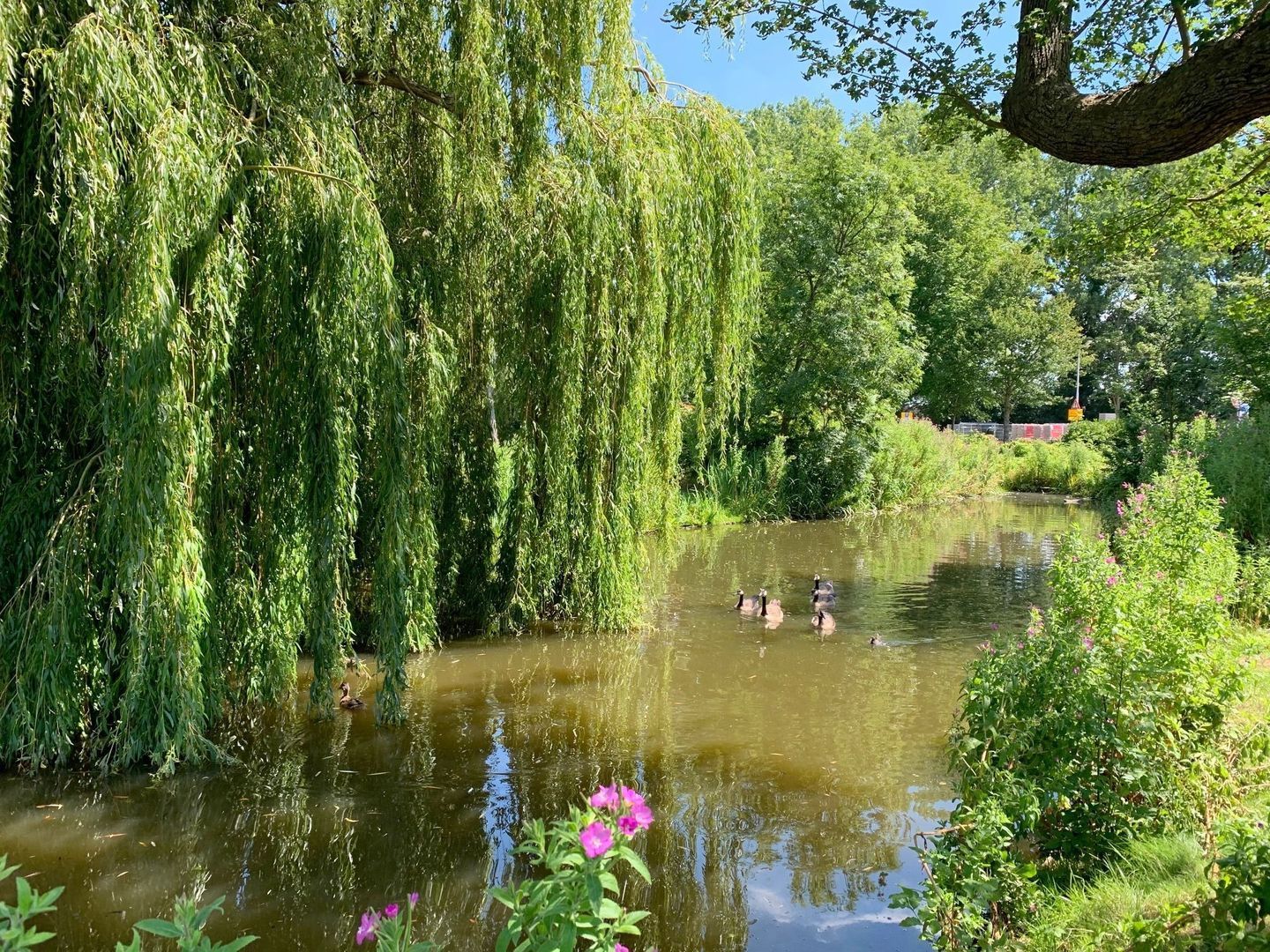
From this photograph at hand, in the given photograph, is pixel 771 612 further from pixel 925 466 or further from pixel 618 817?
pixel 925 466

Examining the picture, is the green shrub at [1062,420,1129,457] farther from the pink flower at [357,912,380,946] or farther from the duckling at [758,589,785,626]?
the pink flower at [357,912,380,946]

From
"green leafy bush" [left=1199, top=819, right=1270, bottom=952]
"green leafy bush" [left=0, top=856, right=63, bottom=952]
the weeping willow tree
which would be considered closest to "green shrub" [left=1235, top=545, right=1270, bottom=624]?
the weeping willow tree

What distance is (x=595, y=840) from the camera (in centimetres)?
202

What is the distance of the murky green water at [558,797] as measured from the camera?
4652mm

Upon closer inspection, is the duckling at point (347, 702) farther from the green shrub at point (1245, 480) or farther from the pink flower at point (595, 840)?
the green shrub at point (1245, 480)

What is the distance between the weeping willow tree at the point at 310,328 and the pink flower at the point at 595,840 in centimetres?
411

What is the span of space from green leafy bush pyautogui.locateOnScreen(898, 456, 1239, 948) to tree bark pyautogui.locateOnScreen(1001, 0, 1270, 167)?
2.23m

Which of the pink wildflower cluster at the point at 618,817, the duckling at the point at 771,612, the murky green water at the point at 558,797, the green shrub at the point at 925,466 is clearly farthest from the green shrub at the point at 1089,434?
the pink wildflower cluster at the point at 618,817

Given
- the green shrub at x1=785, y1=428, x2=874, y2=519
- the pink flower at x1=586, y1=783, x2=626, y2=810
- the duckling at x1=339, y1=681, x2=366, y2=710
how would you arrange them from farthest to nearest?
1. the green shrub at x1=785, y1=428, x2=874, y2=519
2. the duckling at x1=339, y1=681, x2=366, y2=710
3. the pink flower at x1=586, y1=783, x2=626, y2=810

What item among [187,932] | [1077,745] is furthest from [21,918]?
[1077,745]

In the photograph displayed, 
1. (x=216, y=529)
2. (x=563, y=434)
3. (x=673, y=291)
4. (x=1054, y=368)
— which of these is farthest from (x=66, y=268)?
(x=1054, y=368)

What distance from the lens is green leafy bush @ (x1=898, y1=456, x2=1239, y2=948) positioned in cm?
367

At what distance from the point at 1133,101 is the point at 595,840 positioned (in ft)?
11.4

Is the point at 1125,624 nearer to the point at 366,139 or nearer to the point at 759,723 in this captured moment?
the point at 759,723
